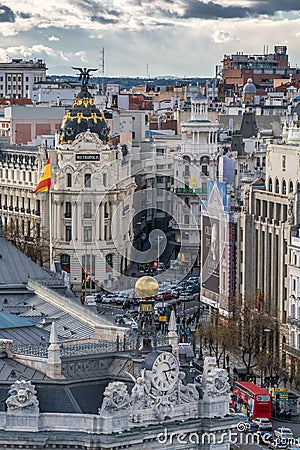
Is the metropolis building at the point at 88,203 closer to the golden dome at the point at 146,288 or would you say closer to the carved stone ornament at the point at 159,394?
the golden dome at the point at 146,288

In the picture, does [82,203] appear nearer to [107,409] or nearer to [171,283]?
[171,283]

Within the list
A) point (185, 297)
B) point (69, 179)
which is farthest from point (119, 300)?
point (69, 179)

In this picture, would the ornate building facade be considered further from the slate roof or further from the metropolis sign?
the slate roof

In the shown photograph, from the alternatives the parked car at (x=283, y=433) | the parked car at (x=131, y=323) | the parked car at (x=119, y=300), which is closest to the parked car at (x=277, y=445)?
the parked car at (x=283, y=433)

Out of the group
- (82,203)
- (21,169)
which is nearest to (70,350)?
(82,203)

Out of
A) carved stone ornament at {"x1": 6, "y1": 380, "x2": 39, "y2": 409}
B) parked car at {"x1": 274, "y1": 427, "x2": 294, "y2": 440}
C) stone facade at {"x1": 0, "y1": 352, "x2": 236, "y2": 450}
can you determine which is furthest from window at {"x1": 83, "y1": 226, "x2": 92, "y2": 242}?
carved stone ornament at {"x1": 6, "y1": 380, "x2": 39, "y2": 409}

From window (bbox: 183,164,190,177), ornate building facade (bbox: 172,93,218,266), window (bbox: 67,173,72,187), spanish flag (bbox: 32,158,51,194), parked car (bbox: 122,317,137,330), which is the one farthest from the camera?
window (bbox: 183,164,190,177)

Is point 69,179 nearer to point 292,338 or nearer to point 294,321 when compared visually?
point 294,321
